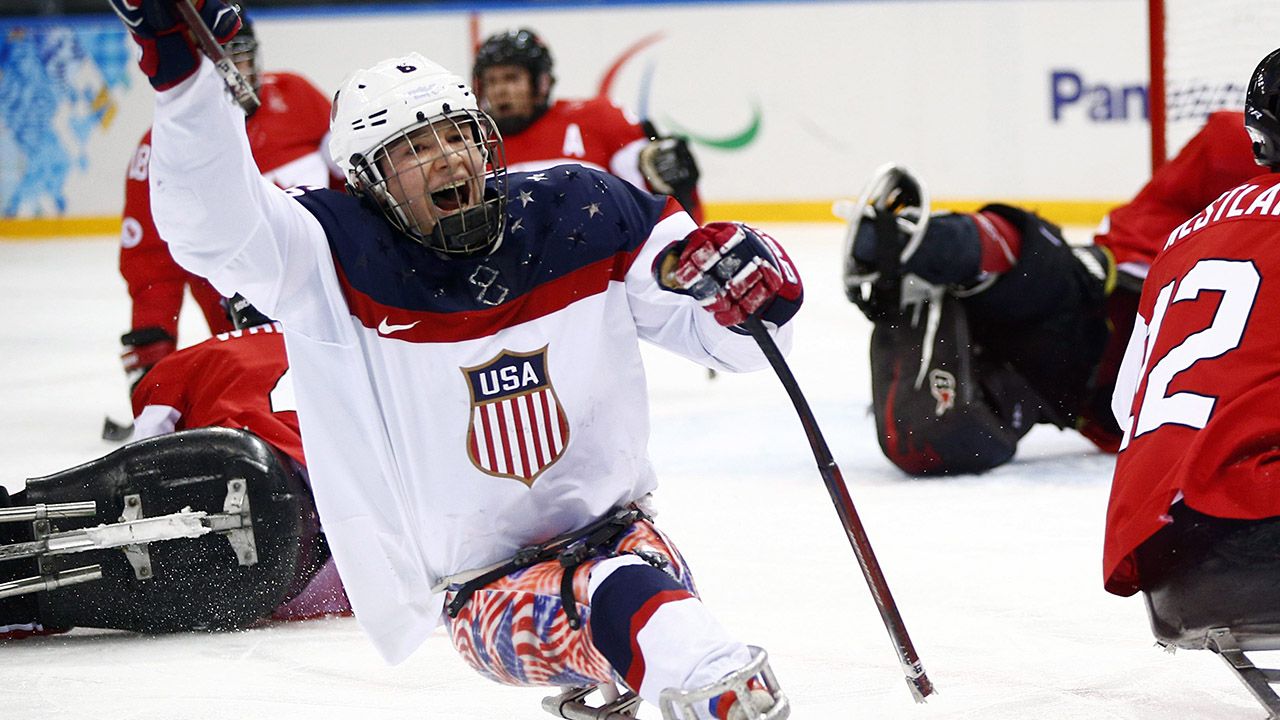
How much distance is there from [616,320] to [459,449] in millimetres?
254

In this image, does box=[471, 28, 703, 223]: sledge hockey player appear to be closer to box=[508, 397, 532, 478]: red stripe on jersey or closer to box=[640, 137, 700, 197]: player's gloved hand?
box=[640, 137, 700, 197]: player's gloved hand

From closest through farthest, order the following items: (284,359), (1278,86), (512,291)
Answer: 1. (512,291)
2. (1278,86)
3. (284,359)

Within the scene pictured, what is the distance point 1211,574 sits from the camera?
1.73 meters

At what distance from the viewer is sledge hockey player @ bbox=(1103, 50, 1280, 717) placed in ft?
5.50

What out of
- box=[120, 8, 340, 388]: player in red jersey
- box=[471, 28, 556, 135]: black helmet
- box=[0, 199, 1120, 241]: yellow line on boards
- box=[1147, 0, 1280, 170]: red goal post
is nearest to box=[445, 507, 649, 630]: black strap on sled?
box=[120, 8, 340, 388]: player in red jersey

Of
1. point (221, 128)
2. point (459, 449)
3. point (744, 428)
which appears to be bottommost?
point (744, 428)

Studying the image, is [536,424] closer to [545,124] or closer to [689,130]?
[545,124]

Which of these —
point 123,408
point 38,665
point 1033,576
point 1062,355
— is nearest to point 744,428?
point 1062,355

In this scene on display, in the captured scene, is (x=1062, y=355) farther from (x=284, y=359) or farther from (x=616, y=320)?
(x=616, y=320)

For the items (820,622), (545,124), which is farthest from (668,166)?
(820,622)

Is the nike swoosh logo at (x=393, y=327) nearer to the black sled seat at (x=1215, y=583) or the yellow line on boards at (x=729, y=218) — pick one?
the black sled seat at (x=1215, y=583)

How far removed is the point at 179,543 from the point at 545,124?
274 cm

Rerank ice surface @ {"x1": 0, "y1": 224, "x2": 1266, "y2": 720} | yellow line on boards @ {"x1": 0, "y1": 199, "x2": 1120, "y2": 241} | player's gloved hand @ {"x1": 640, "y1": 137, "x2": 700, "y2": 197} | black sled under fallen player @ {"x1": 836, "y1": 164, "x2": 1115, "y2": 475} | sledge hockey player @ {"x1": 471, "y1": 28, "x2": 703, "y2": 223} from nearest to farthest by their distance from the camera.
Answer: ice surface @ {"x1": 0, "y1": 224, "x2": 1266, "y2": 720}, black sled under fallen player @ {"x1": 836, "y1": 164, "x2": 1115, "y2": 475}, player's gloved hand @ {"x1": 640, "y1": 137, "x2": 700, "y2": 197}, sledge hockey player @ {"x1": 471, "y1": 28, "x2": 703, "y2": 223}, yellow line on boards @ {"x1": 0, "y1": 199, "x2": 1120, "y2": 241}

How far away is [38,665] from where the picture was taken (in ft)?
8.03
